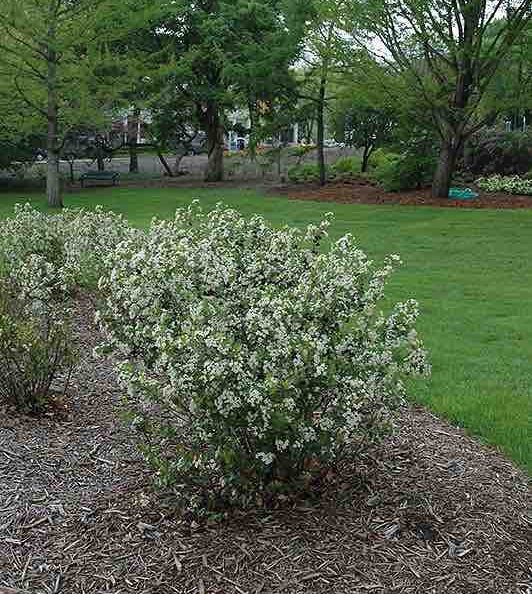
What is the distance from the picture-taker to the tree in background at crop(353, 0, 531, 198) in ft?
56.6

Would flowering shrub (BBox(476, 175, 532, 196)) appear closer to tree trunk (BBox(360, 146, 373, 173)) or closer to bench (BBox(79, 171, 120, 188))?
tree trunk (BBox(360, 146, 373, 173))

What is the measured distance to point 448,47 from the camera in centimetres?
1742

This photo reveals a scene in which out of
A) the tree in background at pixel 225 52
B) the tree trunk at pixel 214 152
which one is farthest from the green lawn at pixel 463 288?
the tree trunk at pixel 214 152

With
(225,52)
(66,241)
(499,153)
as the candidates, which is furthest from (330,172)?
(66,241)

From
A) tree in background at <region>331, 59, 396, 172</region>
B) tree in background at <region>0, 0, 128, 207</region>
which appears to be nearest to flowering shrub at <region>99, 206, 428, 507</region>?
tree in background at <region>0, 0, 128, 207</region>

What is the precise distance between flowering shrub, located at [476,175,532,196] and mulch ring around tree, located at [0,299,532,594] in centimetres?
1736

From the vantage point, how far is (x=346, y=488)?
3.54m

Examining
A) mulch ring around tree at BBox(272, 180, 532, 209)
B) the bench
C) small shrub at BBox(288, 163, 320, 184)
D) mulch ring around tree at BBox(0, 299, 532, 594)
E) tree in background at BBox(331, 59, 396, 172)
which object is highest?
tree in background at BBox(331, 59, 396, 172)

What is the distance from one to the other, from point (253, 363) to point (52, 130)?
17166 millimetres

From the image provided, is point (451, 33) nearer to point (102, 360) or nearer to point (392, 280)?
point (392, 280)

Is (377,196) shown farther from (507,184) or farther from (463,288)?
(463,288)

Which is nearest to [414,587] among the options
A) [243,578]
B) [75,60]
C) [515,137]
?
[243,578]

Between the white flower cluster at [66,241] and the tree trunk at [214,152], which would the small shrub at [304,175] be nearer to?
the tree trunk at [214,152]

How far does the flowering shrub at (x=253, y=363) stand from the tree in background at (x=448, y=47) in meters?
14.8
